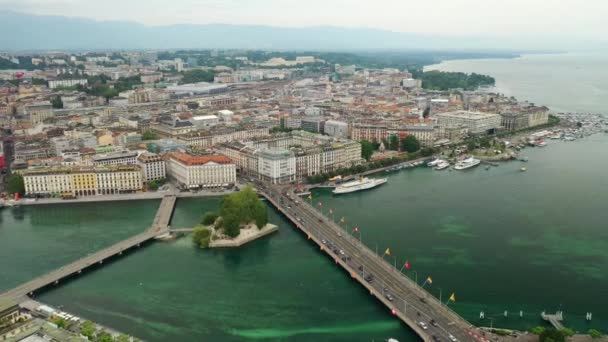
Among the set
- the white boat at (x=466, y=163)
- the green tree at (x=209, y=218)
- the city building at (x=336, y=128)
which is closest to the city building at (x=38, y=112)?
the city building at (x=336, y=128)

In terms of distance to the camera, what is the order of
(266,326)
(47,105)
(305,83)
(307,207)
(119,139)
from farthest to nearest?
(305,83)
(47,105)
(119,139)
(307,207)
(266,326)

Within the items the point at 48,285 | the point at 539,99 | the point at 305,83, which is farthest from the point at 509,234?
the point at 305,83

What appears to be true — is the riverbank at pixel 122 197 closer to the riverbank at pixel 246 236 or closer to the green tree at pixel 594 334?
the riverbank at pixel 246 236

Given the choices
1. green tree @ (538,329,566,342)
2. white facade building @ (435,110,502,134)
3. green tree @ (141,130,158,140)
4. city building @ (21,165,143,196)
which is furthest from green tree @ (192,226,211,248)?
white facade building @ (435,110,502,134)

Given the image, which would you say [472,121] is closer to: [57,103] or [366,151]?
[366,151]

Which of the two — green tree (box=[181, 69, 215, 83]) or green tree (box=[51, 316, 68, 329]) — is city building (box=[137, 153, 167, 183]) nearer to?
green tree (box=[51, 316, 68, 329])

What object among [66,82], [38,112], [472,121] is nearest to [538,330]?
[472,121]

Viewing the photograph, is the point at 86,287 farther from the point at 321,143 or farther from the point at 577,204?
the point at 577,204
